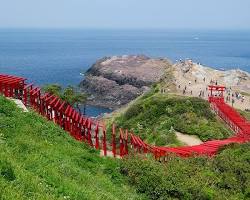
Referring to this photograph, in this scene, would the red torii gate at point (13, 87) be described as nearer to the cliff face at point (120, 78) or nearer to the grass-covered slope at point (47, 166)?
the grass-covered slope at point (47, 166)

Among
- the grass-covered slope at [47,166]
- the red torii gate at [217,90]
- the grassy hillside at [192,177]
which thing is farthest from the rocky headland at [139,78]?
the grass-covered slope at [47,166]

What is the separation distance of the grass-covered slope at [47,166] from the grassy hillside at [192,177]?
640 millimetres

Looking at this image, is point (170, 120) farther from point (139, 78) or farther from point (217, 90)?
point (139, 78)

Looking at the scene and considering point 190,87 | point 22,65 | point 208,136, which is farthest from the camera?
point 22,65

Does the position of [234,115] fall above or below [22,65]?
above

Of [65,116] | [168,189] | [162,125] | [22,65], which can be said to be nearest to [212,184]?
[168,189]

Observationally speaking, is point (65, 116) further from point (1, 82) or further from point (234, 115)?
point (234, 115)

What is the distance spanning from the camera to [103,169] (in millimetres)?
18922

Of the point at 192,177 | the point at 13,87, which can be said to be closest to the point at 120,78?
the point at 13,87

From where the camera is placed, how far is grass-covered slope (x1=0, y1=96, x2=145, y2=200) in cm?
1105

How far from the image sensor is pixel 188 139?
125 feet

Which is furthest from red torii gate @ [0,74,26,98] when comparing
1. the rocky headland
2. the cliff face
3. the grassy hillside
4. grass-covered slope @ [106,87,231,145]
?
the cliff face

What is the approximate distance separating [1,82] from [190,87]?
121 feet

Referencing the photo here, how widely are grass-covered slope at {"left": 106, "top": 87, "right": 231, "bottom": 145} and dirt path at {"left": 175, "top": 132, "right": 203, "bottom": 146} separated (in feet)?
1.15
